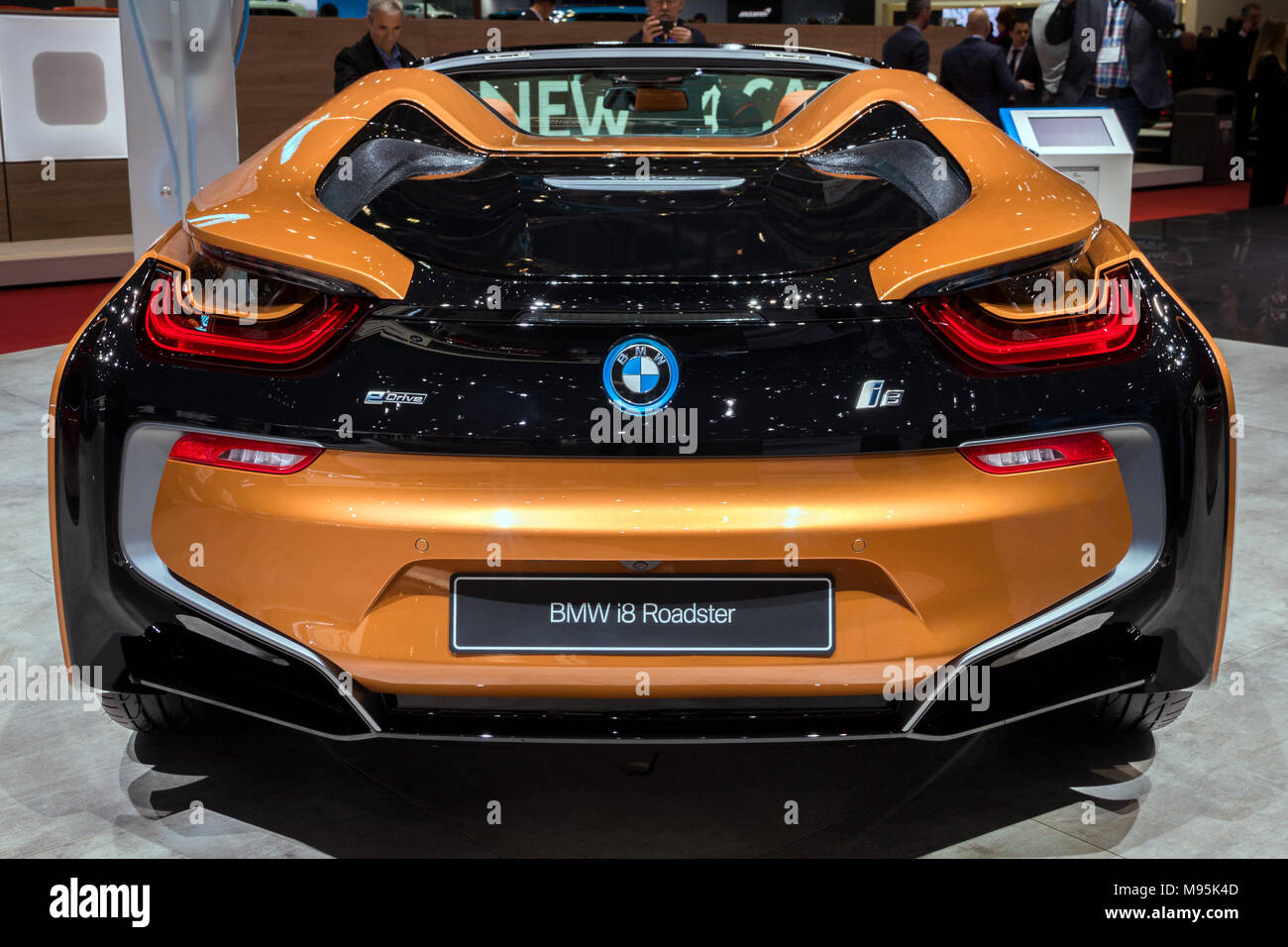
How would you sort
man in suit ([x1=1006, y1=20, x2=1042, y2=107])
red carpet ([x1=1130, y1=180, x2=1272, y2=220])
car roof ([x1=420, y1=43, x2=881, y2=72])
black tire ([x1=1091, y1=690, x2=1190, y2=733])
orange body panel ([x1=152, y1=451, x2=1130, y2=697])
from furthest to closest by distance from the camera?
red carpet ([x1=1130, y1=180, x2=1272, y2=220]) → man in suit ([x1=1006, y1=20, x2=1042, y2=107]) → car roof ([x1=420, y1=43, x2=881, y2=72]) → black tire ([x1=1091, y1=690, x2=1190, y2=733]) → orange body panel ([x1=152, y1=451, x2=1130, y2=697])

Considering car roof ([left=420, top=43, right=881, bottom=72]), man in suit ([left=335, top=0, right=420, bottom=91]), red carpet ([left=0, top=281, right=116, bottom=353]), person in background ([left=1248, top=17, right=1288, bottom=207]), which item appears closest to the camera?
car roof ([left=420, top=43, right=881, bottom=72])

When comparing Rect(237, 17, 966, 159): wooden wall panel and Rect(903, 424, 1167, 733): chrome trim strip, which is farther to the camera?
Rect(237, 17, 966, 159): wooden wall panel

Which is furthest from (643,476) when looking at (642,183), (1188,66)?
(1188,66)

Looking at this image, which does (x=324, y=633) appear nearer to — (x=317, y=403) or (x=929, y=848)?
(x=317, y=403)

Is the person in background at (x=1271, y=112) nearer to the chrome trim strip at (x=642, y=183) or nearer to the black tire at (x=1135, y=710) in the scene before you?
the black tire at (x=1135, y=710)

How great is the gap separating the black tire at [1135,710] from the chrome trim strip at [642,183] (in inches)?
40.7

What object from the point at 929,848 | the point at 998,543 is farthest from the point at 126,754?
the point at 998,543

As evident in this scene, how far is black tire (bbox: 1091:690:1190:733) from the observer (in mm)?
2168

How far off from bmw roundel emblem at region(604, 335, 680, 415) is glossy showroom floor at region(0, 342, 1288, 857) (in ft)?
1.86

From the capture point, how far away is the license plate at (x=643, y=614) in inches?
65.4

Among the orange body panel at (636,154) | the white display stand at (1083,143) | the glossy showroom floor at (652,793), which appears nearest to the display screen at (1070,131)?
the white display stand at (1083,143)

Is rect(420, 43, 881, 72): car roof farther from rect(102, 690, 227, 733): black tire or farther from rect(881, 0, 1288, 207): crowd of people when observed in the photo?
rect(881, 0, 1288, 207): crowd of people

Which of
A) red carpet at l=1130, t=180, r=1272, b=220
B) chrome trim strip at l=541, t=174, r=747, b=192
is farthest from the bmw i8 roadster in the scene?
red carpet at l=1130, t=180, r=1272, b=220

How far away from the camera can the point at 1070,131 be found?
708 cm
